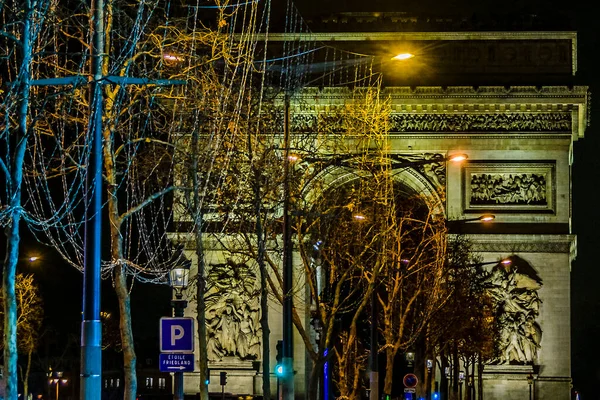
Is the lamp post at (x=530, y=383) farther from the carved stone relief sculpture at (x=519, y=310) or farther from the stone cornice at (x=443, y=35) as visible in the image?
the stone cornice at (x=443, y=35)

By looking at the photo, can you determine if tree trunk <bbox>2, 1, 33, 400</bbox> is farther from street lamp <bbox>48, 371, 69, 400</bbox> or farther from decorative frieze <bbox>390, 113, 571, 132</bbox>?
street lamp <bbox>48, 371, 69, 400</bbox>

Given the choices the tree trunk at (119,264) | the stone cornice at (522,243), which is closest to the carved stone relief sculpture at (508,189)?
the stone cornice at (522,243)

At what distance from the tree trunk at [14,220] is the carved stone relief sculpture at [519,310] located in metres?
32.4

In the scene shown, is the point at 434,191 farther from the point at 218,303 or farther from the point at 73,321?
the point at 73,321

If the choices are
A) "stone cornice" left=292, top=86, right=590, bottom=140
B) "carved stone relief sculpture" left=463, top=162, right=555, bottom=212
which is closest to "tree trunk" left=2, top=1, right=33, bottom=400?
"stone cornice" left=292, top=86, right=590, bottom=140

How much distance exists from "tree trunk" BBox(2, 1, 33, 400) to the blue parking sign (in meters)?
2.39

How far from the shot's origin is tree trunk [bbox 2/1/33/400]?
2092cm

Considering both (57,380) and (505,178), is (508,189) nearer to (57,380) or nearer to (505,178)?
(505,178)

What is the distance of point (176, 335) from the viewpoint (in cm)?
2281

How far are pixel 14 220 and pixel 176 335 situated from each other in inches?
126

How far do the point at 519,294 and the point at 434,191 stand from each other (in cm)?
478

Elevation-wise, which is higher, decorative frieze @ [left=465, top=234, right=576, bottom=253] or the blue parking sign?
decorative frieze @ [left=465, top=234, right=576, bottom=253]

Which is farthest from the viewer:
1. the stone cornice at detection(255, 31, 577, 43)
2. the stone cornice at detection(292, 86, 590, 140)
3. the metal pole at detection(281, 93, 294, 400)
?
the stone cornice at detection(255, 31, 577, 43)

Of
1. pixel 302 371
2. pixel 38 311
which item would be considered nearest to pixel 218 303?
pixel 302 371
